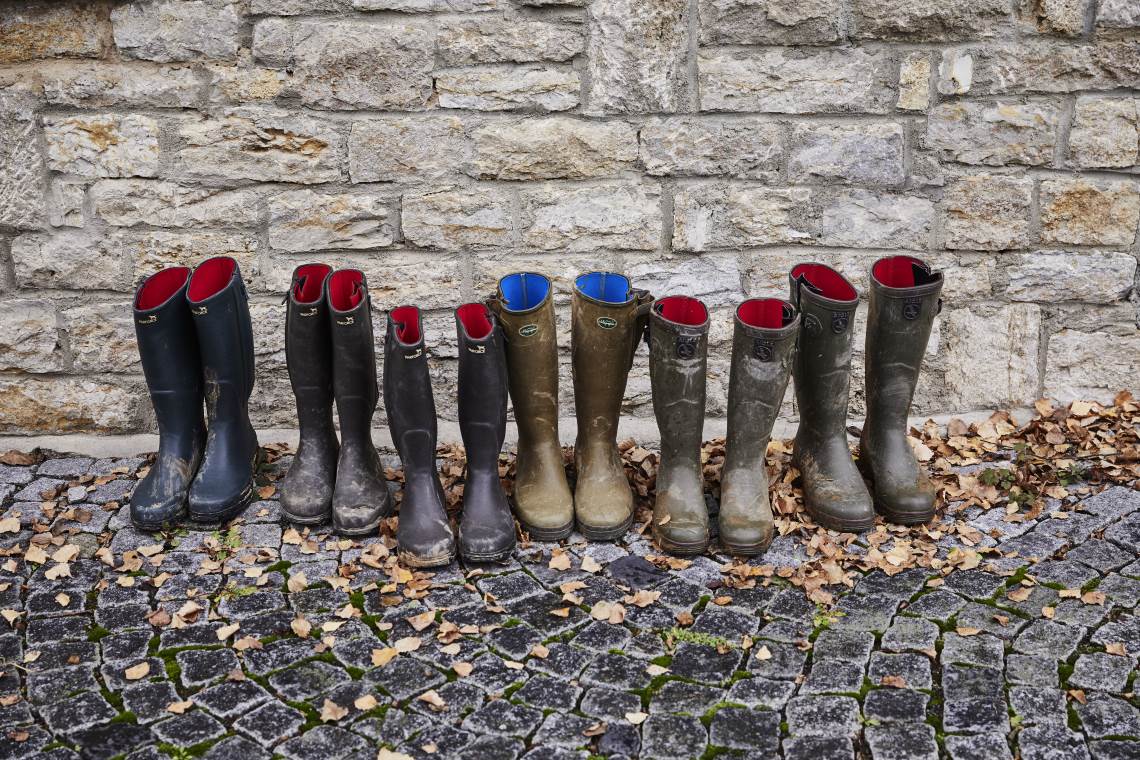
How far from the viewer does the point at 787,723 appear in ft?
8.57

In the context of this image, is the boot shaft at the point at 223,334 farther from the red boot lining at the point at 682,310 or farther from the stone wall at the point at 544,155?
the red boot lining at the point at 682,310

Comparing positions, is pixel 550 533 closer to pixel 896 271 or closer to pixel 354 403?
pixel 354 403

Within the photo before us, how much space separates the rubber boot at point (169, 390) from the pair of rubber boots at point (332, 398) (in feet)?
1.11

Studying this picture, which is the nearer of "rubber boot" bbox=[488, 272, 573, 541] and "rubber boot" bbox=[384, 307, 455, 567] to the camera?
"rubber boot" bbox=[384, 307, 455, 567]

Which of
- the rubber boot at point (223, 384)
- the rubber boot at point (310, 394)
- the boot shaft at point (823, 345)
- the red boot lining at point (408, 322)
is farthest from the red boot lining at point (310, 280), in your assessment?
the boot shaft at point (823, 345)

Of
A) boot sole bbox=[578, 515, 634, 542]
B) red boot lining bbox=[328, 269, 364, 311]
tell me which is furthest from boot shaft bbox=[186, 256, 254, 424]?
boot sole bbox=[578, 515, 634, 542]

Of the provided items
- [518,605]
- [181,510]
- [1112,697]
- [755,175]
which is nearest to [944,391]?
[755,175]

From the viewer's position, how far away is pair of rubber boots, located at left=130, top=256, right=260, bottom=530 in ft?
11.6

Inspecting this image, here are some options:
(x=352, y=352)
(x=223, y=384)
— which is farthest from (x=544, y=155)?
(x=223, y=384)

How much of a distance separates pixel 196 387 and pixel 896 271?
8.12 feet

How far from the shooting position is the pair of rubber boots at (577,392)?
3.48 meters

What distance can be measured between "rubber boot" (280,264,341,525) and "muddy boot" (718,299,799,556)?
4.40ft

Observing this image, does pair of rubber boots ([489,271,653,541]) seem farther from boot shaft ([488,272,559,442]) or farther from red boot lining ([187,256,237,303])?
red boot lining ([187,256,237,303])

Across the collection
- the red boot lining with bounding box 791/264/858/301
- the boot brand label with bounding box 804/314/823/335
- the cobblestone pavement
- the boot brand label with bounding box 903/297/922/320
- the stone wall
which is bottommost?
the cobblestone pavement
